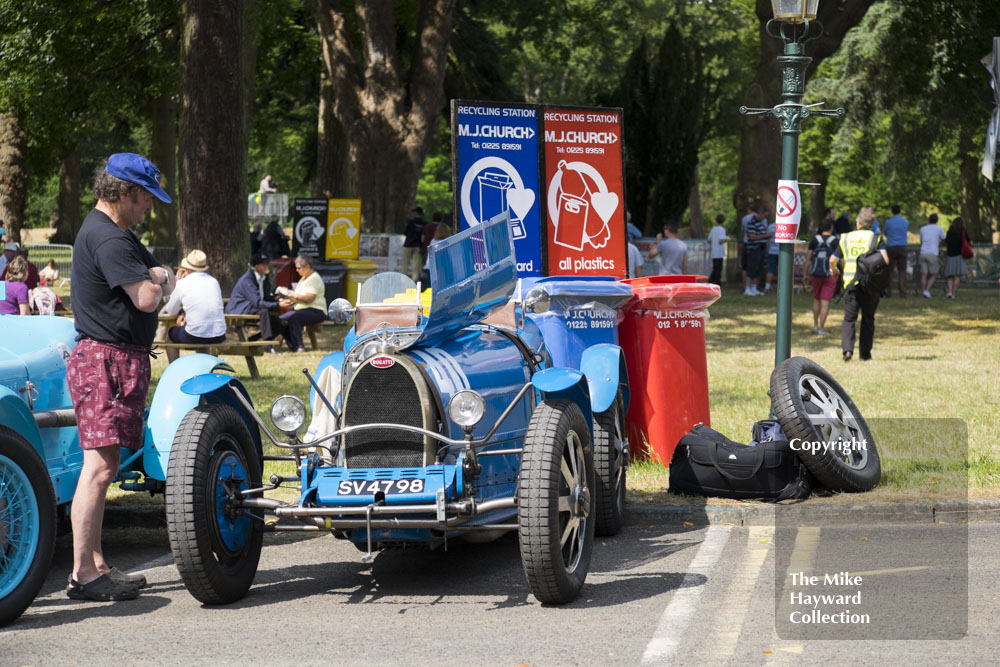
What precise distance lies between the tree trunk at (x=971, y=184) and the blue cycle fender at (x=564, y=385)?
119 ft

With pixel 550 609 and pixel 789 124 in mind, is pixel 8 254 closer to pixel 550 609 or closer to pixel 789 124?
pixel 789 124

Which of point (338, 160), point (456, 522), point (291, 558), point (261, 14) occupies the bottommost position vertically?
point (291, 558)

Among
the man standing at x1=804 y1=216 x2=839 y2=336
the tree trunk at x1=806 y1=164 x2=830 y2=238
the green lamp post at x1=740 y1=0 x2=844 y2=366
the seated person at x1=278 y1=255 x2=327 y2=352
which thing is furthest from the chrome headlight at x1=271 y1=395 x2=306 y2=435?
the tree trunk at x1=806 y1=164 x2=830 y2=238

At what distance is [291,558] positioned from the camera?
7117 mm

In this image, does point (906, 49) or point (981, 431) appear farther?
point (906, 49)

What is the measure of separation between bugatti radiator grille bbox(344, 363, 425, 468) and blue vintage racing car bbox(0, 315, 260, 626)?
64cm

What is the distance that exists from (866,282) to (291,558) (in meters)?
10.6

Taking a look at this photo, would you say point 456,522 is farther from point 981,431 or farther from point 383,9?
point 383,9

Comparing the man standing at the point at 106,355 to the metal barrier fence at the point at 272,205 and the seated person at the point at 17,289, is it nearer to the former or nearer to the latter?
the seated person at the point at 17,289

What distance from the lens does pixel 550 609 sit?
19.0ft

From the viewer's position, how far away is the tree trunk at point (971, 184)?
40312 mm

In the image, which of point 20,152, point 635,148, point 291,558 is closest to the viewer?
point 291,558

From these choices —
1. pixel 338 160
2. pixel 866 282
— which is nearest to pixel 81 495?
pixel 866 282

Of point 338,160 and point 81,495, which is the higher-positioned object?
point 338,160
